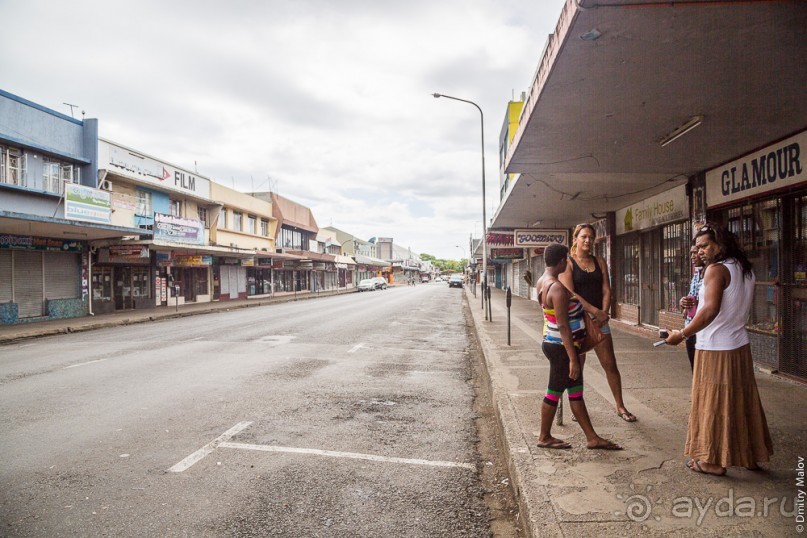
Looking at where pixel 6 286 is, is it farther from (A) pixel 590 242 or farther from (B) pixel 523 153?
(A) pixel 590 242

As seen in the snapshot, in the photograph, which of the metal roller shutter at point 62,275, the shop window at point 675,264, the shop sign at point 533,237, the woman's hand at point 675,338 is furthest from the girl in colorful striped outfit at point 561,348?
the metal roller shutter at point 62,275

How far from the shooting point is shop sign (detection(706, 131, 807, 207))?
20.9 ft

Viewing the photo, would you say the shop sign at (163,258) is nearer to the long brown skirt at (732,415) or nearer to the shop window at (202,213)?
the shop window at (202,213)

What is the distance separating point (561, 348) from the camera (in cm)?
393

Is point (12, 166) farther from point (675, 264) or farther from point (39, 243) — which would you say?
point (675, 264)

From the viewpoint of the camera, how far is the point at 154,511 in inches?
129

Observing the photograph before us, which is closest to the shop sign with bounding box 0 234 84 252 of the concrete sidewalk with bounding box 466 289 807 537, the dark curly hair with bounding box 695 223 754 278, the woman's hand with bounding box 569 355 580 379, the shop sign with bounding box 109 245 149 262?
the shop sign with bounding box 109 245 149 262

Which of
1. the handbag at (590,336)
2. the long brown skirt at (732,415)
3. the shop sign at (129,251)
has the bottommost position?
the long brown skirt at (732,415)

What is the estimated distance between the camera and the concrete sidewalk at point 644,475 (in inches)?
111

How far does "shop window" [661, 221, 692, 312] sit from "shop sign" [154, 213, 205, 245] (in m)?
20.0

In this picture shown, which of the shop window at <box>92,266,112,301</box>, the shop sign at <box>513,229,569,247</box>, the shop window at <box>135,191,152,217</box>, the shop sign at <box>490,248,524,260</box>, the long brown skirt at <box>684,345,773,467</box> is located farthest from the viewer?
the shop sign at <box>490,248,524,260</box>

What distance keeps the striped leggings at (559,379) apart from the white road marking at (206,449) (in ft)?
9.99

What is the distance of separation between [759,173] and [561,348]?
5.56 metres

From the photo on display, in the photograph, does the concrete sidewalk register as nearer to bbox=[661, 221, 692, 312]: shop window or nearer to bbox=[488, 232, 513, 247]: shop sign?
bbox=[661, 221, 692, 312]: shop window
